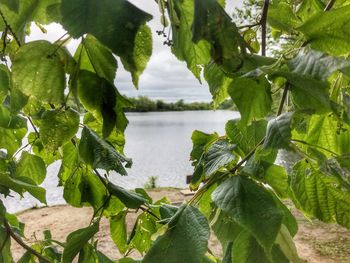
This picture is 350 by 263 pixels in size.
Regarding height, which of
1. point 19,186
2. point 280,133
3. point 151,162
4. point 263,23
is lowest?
point 151,162

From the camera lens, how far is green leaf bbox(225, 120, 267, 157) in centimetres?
50

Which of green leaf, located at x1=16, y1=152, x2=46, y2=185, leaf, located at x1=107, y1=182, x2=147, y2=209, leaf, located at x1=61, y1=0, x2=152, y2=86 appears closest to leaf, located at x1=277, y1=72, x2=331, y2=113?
leaf, located at x1=61, y1=0, x2=152, y2=86

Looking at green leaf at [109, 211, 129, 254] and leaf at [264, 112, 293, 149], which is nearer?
leaf at [264, 112, 293, 149]

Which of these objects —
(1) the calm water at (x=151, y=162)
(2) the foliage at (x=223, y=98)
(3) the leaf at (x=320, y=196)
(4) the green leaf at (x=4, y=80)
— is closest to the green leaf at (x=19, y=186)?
(2) the foliage at (x=223, y=98)

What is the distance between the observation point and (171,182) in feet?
32.1

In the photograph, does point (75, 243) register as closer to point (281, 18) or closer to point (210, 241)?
point (281, 18)

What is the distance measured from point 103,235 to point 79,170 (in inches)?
207

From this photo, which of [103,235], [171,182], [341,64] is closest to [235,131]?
[341,64]

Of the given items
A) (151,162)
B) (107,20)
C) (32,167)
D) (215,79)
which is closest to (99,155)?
(215,79)

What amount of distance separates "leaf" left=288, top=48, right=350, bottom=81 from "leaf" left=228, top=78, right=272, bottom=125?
0.04 meters

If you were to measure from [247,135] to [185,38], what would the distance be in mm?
177

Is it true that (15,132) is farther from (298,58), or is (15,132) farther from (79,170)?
(298,58)

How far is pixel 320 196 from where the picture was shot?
15.7 inches

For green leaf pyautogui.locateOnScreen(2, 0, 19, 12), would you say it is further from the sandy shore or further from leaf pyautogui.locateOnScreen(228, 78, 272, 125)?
the sandy shore
